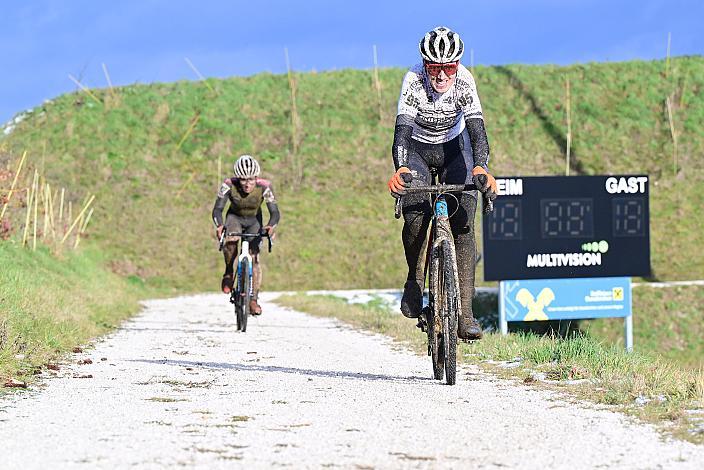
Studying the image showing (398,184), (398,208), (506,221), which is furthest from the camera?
(506,221)

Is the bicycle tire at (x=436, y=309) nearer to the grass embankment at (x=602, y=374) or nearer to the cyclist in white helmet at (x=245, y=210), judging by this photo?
the grass embankment at (x=602, y=374)

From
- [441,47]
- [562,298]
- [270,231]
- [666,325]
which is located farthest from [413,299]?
[666,325]

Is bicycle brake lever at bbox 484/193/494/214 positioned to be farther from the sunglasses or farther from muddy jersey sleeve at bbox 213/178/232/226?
muddy jersey sleeve at bbox 213/178/232/226

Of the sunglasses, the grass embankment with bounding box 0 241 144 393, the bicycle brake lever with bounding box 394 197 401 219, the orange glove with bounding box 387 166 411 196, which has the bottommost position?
the grass embankment with bounding box 0 241 144 393

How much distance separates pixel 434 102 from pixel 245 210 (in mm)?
6908

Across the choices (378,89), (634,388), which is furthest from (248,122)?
(634,388)

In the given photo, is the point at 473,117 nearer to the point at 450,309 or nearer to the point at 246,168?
the point at 450,309

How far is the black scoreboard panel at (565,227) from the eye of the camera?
21500 mm

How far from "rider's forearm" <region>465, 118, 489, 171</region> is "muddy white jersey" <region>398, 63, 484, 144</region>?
0.05 metres

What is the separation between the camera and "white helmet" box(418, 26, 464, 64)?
7340 millimetres

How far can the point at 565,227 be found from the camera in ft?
71.5

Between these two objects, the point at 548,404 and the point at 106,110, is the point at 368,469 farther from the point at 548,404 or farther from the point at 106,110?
the point at 106,110

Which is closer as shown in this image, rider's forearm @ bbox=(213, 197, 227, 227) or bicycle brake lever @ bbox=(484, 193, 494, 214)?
bicycle brake lever @ bbox=(484, 193, 494, 214)

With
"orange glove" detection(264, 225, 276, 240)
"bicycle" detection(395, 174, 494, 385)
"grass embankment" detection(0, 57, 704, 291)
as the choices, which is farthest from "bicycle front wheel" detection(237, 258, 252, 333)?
"grass embankment" detection(0, 57, 704, 291)
